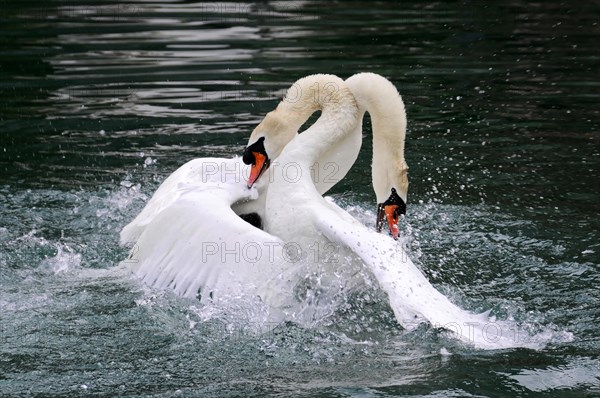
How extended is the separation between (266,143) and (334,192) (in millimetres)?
1818

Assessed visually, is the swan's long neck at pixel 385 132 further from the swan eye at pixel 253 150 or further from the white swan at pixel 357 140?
the swan eye at pixel 253 150

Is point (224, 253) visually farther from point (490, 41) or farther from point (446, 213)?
point (490, 41)

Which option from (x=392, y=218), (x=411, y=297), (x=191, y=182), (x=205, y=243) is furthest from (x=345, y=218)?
(x=411, y=297)

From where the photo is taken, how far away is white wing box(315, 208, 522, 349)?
580 centimetres

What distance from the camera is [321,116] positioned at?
7.34 metres

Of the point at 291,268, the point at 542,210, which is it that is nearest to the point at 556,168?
the point at 542,210

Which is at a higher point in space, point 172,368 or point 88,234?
point 88,234

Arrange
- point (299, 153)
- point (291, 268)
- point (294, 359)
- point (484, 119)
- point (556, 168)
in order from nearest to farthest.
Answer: point (294, 359), point (291, 268), point (299, 153), point (556, 168), point (484, 119)

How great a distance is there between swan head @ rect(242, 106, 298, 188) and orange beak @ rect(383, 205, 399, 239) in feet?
2.96

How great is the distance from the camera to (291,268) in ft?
21.8

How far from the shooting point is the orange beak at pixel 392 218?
22.4ft

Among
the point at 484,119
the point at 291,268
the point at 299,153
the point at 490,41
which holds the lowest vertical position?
the point at 291,268

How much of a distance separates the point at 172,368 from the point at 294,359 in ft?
2.10

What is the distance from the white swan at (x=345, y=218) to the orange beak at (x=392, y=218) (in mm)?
112
